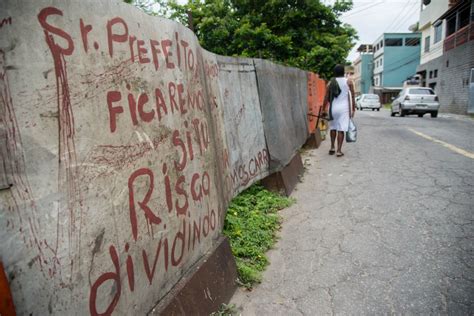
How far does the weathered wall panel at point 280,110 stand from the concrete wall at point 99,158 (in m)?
2.01

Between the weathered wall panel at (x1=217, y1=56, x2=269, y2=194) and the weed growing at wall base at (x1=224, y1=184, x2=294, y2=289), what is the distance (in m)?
0.26

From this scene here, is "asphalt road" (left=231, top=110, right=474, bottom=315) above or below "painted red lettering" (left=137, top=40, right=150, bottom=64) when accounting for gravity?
below

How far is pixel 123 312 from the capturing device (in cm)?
145

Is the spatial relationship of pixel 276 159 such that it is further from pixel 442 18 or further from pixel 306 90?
pixel 442 18

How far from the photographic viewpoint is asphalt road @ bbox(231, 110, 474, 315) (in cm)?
220

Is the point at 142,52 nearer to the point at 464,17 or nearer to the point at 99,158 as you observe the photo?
the point at 99,158

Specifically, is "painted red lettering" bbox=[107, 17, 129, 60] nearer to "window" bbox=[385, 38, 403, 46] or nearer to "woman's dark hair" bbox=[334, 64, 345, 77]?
"woman's dark hair" bbox=[334, 64, 345, 77]

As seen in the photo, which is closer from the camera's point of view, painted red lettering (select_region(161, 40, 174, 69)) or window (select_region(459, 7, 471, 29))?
painted red lettering (select_region(161, 40, 174, 69))

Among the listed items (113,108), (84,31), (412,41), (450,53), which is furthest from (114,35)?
(412,41)

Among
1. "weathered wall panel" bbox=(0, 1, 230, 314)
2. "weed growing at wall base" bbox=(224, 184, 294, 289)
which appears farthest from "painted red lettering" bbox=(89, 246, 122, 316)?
"weed growing at wall base" bbox=(224, 184, 294, 289)

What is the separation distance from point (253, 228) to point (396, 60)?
5034cm

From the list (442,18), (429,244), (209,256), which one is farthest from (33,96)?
(442,18)

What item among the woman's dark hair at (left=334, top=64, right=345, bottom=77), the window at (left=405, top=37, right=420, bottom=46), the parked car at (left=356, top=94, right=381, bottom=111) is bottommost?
the parked car at (left=356, top=94, right=381, bottom=111)

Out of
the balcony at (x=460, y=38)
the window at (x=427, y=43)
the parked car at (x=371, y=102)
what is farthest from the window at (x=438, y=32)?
the parked car at (x=371, y=102)
